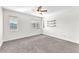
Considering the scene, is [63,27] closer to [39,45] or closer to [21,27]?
[39,45]

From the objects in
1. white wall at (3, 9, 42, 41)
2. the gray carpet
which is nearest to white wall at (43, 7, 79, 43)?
the gray carpet

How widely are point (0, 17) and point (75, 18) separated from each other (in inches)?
49.2

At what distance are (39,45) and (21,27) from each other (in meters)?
0.41

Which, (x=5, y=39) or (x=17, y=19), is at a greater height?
(x=17, y=19)

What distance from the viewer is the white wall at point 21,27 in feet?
3.72

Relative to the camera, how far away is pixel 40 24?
1.30 meters

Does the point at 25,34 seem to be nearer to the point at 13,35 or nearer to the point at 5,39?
the point at 13,35

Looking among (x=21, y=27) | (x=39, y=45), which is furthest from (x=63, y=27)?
(x=21, y=27)

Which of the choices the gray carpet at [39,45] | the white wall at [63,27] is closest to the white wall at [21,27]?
the gray carpet at [39,45]

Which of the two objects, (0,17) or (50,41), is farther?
(50,41)
